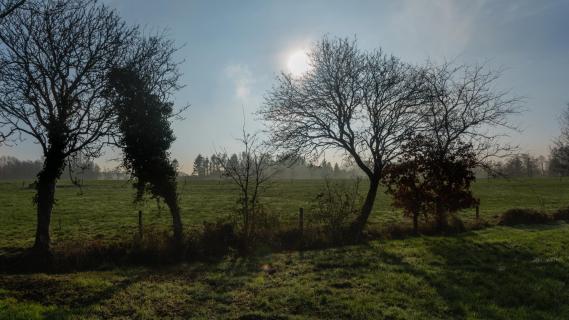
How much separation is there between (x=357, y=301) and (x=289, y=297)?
4.77 feet

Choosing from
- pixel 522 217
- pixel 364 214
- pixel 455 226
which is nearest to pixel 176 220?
pixel 364 214

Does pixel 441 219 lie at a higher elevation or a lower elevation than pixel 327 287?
higher

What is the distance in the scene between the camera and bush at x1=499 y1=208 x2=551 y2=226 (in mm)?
22266

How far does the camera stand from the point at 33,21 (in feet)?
39.2

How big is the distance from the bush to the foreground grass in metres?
9.54

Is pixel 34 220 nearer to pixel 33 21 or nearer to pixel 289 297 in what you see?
pixel 33 21

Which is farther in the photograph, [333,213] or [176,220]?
[333,213]

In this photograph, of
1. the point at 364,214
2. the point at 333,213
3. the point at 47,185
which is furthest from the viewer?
the point at 364,214

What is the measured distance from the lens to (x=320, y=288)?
902cm

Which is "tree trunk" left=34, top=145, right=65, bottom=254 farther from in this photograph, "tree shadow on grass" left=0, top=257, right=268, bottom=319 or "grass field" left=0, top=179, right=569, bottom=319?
"tree shadow on grass" left=0, top=257, right=268, bottom=319

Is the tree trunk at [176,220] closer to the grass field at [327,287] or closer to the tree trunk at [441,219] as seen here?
the grass field at [327,287]

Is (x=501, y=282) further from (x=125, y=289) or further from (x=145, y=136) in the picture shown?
(x=145, y=136)

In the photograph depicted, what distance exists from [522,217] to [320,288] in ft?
62.8

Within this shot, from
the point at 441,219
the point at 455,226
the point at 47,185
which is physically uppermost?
the point at 47,185
